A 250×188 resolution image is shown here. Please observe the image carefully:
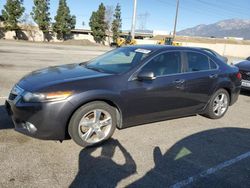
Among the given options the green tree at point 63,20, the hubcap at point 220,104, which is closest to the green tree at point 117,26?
the green tree at point 63,20

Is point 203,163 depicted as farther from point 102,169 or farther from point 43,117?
point 43,117

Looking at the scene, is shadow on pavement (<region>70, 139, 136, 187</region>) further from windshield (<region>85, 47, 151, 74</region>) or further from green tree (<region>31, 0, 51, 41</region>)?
green tree (<region>31, 0, 51, 41</region>)

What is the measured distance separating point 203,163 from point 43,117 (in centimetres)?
234

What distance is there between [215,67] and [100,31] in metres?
58.5

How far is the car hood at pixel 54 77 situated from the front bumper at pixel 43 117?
297 mm

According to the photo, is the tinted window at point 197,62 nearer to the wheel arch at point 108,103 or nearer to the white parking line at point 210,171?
the wheel arch at point 108,103

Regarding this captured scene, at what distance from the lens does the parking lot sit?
130 inches

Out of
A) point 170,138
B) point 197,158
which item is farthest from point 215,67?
point 197,158

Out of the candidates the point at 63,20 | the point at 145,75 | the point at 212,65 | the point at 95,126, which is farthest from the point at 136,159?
the point at 63,20

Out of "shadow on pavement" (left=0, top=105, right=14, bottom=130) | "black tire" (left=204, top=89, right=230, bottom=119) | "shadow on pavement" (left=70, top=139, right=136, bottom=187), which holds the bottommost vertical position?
"shadow on pavement" (left=70, top=139, right=136, bottom=187)

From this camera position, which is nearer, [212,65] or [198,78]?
[198,78]

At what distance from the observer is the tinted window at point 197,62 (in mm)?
5395

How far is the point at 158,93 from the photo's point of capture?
4.77m

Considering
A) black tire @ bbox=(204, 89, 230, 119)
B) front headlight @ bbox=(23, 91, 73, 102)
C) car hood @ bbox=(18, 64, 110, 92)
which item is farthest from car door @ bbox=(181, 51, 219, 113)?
front headlight @ bbox=(23, 91, 73, 102)
